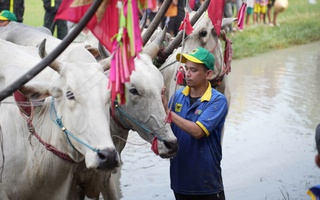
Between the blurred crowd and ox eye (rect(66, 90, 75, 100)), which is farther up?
ox eye (rect(66, 90, 75, 100))

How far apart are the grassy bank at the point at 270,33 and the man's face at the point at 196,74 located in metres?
11.4

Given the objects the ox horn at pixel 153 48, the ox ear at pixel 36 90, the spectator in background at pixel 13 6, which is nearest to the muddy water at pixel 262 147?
the ox horn at pixel 153 48

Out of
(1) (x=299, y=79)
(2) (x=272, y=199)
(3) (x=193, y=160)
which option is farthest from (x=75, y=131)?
(1) (x=299, y=79)

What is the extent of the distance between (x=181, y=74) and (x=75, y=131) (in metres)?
1.83

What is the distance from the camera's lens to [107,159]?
199 inches

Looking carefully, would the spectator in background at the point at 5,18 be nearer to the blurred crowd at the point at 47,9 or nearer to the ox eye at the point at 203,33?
the ox eye at the point at 203,33

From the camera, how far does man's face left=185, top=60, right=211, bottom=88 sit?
6293mm

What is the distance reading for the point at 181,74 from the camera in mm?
6926

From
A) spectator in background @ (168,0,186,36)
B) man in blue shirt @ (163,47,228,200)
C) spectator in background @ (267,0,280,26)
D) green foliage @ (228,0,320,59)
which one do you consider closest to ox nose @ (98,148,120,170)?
man in blue shirt @ (163,47,228,200)

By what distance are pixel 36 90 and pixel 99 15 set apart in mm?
881

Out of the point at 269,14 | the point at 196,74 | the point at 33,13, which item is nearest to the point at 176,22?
the point at 33,13

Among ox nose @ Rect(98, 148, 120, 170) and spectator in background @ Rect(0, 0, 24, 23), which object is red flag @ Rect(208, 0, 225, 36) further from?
spectator in background @ Rect(0, 0, 24, 23)

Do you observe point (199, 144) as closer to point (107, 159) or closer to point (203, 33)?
point (107, 159)

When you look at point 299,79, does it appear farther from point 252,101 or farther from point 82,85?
point 82,85
